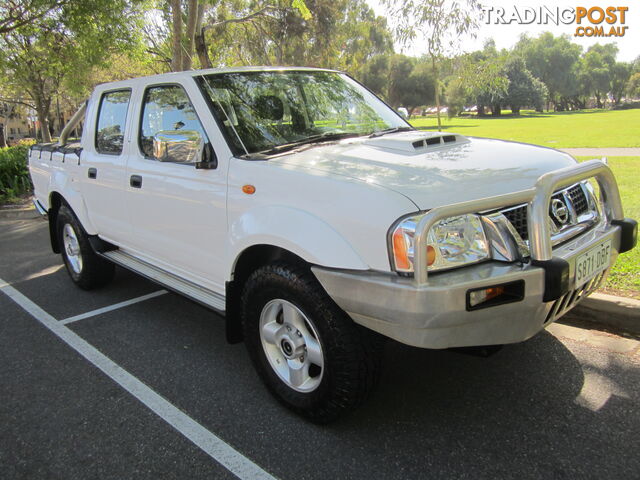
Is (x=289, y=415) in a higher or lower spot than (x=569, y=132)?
lower

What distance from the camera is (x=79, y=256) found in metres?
5.08

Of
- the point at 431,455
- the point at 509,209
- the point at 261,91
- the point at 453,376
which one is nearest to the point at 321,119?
the point at 261,91

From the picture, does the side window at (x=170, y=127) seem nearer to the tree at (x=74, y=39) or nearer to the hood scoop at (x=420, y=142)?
the hood scoop at (x=420, y=142)

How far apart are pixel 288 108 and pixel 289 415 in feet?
6.57

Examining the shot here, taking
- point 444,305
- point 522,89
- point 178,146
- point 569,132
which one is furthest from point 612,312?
point 522,89

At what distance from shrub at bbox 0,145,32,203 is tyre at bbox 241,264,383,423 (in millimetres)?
10407

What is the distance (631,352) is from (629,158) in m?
10.8

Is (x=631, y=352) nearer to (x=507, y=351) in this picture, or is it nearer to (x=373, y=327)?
(x=507, y=351)

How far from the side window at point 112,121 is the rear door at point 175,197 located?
32cm

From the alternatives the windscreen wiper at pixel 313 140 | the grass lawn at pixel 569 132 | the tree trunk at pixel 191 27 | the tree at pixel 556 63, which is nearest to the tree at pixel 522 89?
the tree at pixel 556 63

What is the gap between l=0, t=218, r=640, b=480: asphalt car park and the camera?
2422 millimetres

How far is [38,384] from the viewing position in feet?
10.9

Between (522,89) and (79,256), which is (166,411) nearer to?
(79,256)

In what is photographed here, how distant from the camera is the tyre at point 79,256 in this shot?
190 inches
